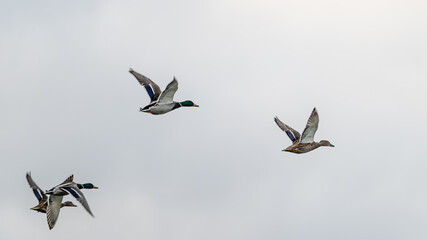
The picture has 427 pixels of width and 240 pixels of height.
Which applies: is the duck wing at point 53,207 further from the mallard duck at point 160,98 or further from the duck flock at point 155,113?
the mallard duck at point 160,98

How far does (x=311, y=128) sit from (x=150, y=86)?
15.9m

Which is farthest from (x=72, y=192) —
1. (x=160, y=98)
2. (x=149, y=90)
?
(x=149, y=90)

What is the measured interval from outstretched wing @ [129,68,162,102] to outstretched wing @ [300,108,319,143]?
13.9m

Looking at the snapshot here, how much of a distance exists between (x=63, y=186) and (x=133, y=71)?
1485 centimetres

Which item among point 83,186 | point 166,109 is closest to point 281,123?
point 166,109

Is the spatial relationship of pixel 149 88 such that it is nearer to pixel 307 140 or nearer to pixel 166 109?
pixel 166 109

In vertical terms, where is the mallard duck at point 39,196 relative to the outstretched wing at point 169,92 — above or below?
below

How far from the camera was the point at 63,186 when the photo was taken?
87.7 metres

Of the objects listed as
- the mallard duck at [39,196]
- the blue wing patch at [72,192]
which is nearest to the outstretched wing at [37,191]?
the mallard duck at [39,196]

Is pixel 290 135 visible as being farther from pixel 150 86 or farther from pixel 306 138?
pixel 150 86

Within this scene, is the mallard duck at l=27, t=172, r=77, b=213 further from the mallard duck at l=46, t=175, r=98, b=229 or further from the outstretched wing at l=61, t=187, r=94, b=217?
the outstretched wing at l=61, t=187, r=94, b=217

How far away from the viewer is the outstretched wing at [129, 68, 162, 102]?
93.6 metres

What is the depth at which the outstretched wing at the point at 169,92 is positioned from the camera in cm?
8843

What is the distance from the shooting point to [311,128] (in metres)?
89.0
